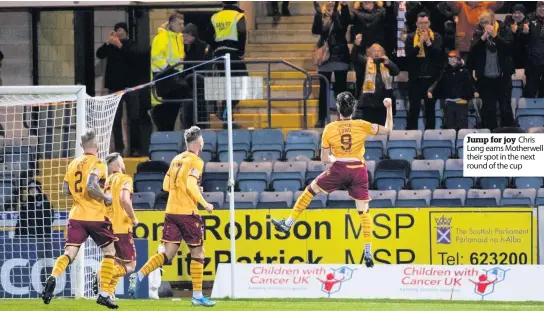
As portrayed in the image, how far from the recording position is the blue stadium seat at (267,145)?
940 inches

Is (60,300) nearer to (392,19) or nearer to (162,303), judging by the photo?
(162,303)

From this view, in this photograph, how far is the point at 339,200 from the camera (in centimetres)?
2233

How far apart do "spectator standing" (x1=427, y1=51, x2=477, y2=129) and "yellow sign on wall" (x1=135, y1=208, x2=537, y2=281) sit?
11.2 feet

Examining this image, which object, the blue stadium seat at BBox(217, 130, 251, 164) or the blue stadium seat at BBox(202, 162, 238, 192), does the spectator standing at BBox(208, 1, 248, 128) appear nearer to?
the blue stadium seat at BBox(217, 130, 251, 164)

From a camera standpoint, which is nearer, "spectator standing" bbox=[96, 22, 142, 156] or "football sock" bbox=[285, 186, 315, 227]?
"football sock" bbox=[285, 186, 315, 227]

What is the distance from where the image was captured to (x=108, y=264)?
17.2 metres

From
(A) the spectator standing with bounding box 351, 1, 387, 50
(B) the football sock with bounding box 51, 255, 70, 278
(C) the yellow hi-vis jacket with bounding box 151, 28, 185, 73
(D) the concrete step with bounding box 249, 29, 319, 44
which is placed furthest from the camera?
(D) the concrete step with bounding box 249, 29, 319, 44

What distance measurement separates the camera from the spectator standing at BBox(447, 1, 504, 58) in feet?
84.1

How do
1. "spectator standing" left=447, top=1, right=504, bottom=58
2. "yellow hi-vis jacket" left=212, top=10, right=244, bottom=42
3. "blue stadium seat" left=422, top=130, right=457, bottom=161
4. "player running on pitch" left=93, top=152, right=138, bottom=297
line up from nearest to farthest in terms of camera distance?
1. "player running on pitch" left=93, top=152, right=138, bottom=297
2. "blue stadium seat" left=422, top=130, right=457, bottom=161
3. "yellow hi-vis jacket" left=212, top=10, right=244, bottom=42
4. "spectator standing" left=447, top=1, right=504, bottom=58

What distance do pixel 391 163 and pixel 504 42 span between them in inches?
114

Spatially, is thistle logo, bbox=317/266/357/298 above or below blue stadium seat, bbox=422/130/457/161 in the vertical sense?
below

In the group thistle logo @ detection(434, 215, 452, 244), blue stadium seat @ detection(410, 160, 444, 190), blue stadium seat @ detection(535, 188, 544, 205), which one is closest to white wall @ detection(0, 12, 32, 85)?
blue stadium seat @ detection(410, 160, 444, 190)

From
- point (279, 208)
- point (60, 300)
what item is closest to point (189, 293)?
point (279, 208)

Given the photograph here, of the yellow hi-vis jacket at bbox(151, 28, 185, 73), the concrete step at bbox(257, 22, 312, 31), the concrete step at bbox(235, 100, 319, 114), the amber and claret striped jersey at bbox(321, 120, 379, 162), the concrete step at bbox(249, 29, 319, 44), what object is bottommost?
the amber and claret striped jersey at bbox(321, 120, 379, 162)
